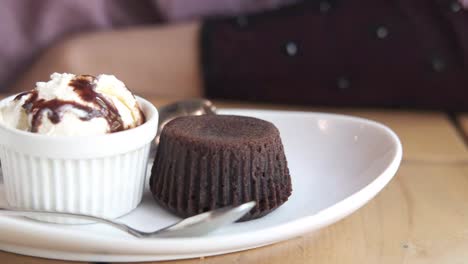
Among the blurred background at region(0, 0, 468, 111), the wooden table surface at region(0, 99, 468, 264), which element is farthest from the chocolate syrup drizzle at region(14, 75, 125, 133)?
the blurred background at region(0, 0, 468, 111)

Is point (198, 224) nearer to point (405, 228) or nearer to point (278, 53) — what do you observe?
point (405, 228)

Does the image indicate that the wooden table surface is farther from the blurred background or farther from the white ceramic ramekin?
the blurred background

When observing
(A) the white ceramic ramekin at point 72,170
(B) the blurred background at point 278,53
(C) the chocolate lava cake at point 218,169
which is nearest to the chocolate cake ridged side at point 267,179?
(C) the chocolate lava cake at point 218,169

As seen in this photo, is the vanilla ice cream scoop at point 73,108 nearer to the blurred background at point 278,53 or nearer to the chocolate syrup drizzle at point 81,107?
the chocolate syrup drizzle at point 81,107

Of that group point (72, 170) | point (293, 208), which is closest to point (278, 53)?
point (293, 208)

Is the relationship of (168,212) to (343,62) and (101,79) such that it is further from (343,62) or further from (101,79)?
(343,62)

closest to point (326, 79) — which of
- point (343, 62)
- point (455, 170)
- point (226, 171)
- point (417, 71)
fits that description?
point (343, 62)
